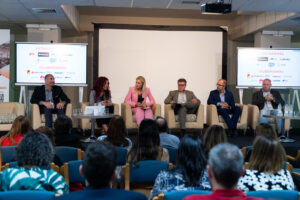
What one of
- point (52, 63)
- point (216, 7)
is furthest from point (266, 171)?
point (52, 63)

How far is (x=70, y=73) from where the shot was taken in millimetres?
8398

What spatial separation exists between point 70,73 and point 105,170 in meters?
7.00

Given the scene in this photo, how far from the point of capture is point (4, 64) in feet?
29.1

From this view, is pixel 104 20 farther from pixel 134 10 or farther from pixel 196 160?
pixel 196 160

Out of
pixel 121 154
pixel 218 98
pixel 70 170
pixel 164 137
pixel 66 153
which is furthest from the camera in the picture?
pixel 218 98

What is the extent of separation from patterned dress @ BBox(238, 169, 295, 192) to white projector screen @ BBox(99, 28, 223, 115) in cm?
716

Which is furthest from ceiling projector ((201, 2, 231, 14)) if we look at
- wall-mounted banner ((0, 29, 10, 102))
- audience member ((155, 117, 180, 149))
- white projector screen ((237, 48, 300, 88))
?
wall-mounted banner ((0, 29, 10, 102))

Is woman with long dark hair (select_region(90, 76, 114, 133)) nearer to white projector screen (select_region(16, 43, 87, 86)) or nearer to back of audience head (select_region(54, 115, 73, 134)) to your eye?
white projector screen (select_region(16, 43, 87, 86))

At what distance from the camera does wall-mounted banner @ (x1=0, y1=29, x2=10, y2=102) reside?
8523mm

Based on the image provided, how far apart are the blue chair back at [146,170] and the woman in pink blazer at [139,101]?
4655 millimetres

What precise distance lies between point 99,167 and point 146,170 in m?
1.17

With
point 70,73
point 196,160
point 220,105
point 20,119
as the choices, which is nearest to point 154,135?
point 196,160

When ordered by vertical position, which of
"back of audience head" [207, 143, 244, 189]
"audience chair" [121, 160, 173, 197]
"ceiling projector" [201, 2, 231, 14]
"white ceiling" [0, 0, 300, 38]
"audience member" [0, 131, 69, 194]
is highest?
"white ceiling" [0, 0, 300, 38]

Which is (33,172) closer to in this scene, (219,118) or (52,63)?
(219,118)
